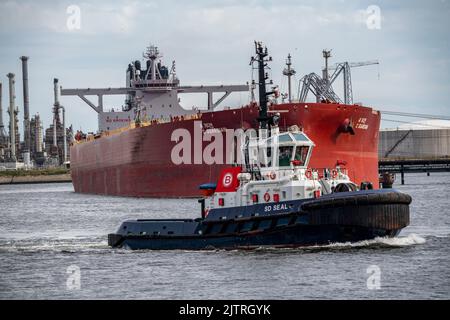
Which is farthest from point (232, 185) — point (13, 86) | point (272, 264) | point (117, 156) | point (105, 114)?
point (13, 86)

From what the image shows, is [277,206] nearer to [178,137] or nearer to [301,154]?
[301,154]

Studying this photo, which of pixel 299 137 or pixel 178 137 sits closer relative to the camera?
pixel 299 137

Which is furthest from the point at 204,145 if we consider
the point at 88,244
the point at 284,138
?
the point at 284,138

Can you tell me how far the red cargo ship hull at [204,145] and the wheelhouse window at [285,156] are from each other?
57.1 feet

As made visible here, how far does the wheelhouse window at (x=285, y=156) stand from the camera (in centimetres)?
3103

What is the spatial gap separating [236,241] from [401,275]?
623 centimetres

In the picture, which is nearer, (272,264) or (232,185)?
(272,264)

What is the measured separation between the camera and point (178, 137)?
2611 inches

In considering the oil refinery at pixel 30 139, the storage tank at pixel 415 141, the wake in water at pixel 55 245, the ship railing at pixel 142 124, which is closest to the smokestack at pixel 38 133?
the oil refinery at pixel 30 139

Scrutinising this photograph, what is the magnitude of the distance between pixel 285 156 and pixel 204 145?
3230 centimetres

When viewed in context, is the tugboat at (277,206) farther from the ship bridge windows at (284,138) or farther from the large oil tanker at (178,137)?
the large oil tanker at (178,137)

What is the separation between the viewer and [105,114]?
9375 cm

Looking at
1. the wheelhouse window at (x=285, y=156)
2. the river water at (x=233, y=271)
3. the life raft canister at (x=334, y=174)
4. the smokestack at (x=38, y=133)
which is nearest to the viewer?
the river water at (x=233, y=271)
